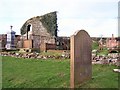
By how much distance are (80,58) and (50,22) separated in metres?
23.5

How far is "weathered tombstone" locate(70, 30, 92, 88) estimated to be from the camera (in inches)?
331

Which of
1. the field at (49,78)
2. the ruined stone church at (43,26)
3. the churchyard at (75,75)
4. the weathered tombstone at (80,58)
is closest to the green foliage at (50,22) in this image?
the ruined stone church at (43,26)

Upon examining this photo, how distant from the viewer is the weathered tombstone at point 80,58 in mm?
8419

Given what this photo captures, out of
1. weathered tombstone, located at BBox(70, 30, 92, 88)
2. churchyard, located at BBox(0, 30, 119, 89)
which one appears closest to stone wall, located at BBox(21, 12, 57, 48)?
churchyard, located at BBox(0, 30, 119, 89)

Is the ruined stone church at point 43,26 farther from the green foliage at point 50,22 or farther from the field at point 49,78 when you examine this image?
the field at point 49,78

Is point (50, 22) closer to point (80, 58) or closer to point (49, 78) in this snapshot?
point (49, 78)

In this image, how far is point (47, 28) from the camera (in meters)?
32.1

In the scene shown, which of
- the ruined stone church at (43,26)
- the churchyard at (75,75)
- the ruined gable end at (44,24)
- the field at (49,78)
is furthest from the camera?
the ruined gable end at (44,24)

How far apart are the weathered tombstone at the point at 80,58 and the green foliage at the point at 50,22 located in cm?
2181

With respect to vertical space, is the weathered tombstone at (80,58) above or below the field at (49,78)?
above

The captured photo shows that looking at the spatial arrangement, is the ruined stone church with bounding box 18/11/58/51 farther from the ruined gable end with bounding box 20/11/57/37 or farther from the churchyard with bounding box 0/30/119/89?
the churchyard with bounding box 0/30/119/89

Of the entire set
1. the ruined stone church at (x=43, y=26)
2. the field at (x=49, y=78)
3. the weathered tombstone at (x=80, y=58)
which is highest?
the ruined stone church at (x=43, y=26)

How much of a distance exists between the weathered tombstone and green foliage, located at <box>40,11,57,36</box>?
859 inches

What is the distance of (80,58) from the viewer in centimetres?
890
